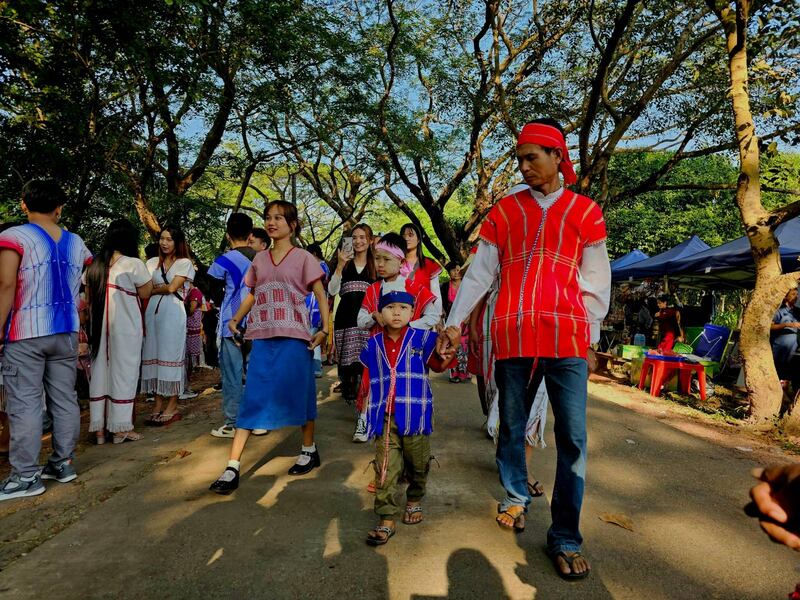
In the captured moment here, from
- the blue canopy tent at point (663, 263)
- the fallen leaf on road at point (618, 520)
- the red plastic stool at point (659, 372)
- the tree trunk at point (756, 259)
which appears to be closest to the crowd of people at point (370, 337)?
the fallen leaf on road at point (618, 520)

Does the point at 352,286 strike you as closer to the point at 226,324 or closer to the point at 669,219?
the point at 226,324

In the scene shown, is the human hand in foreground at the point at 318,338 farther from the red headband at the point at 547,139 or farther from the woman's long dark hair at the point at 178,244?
the woman's long dark hair at the point at 178,244

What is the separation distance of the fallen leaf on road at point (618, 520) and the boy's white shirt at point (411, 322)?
1551 mm

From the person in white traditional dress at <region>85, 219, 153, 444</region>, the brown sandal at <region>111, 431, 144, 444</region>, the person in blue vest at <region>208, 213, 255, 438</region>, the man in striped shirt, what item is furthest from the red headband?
the brown sandal at <region>111, 431, 144, 444</region>

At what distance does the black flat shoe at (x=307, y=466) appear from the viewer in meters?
3.91

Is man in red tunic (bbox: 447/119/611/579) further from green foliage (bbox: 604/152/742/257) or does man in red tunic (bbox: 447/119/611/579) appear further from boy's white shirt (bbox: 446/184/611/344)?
green foliage (bbox: 604/152/742/257)

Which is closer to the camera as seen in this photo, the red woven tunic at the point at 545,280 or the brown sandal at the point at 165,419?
the red woven tunic at the point at 545,280

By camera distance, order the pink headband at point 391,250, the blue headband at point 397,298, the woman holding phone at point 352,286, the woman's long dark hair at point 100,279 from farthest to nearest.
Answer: the woman holding phone at point 352,286 < the woman's long dark hair at point 100,279 < the pink headband at point 391,250 < the blue headband at point 397,298

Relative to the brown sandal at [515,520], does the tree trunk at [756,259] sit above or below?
above

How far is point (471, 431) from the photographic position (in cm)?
523

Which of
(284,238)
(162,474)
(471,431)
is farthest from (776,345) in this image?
(162,474)

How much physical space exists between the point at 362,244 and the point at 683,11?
9.11m

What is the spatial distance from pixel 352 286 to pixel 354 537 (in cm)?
318

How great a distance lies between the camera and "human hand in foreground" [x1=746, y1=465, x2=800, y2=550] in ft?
3.72
